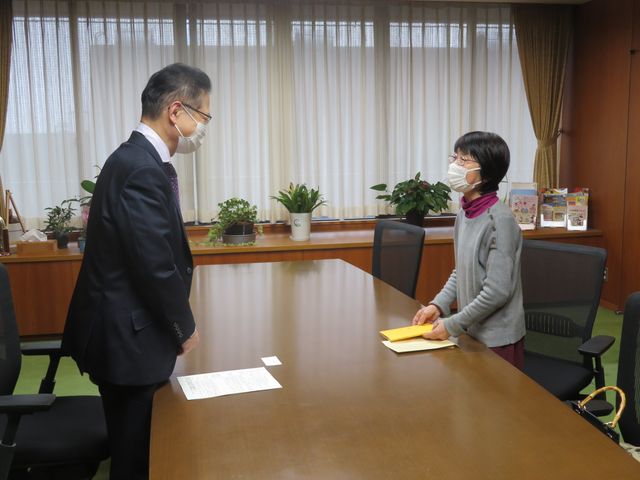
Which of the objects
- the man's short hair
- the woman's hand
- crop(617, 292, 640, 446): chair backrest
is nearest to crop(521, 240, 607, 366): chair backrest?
crop(617, 292, 640, 446): chair backrest

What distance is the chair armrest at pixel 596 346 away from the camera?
2.36 meters

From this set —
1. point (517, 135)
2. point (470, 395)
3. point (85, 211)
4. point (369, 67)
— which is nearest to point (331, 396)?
point (470, 395)

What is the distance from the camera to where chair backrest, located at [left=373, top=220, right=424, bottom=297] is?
3059 mm

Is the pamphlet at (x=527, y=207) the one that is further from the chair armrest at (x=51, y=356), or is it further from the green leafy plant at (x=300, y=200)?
the chair armrest at (x=51, y=356)

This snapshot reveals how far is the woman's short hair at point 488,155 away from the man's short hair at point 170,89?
96 centimetres

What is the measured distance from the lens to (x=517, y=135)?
5.56 meters

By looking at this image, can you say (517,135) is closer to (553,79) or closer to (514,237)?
(553,79)

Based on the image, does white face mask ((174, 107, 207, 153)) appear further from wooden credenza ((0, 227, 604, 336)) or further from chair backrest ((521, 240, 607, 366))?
wooden credenza ((0, 227, 604, 336))

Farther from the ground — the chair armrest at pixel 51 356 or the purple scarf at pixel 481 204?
the purple scarf at pixel 481 204

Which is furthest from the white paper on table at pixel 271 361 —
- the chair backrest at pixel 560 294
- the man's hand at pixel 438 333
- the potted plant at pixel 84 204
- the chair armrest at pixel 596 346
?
the potted plant at pixel 84 204

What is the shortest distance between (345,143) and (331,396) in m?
3.86

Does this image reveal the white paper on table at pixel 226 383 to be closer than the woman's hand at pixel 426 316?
Yes

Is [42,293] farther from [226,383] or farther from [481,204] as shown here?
[481,204]

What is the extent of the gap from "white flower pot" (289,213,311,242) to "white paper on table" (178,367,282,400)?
304cm
